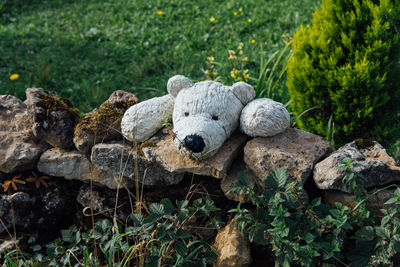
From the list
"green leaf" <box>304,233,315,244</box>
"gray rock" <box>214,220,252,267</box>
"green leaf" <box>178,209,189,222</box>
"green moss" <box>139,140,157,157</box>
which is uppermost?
"green moss" <box>139,140,157,157</box>

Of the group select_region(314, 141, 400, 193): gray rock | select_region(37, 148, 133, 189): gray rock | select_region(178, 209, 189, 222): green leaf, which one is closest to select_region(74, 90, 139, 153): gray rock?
select_region(37, 148, 133, 189): gray rock

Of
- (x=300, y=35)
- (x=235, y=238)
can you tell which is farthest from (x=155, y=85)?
(x=235, y=238)

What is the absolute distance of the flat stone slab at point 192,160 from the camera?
2.71 meters

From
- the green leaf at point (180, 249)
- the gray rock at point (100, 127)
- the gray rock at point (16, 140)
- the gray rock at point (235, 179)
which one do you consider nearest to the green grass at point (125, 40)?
the gray rock at point (16, 140)

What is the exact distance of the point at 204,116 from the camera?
2764mm

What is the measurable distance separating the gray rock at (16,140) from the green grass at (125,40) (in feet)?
4.67

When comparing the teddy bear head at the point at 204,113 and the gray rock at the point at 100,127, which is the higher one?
the teddy bear head at the point at 204,113

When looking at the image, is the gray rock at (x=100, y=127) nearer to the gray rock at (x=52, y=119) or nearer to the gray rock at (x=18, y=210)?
the gray rock at (x=52, y=119)

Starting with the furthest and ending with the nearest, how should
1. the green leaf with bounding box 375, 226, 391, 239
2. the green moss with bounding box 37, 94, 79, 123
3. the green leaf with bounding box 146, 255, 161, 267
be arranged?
the green moss with bounding box 37, 94, 79, 123 → the green leaf with bounding box 146, 255, 161, 267 → the green leaf with bounding box 375, 226, 391, 239

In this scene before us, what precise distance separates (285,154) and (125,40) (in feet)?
14.4

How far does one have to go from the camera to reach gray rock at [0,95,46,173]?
3127 mm

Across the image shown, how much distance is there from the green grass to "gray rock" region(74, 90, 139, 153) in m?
1.67

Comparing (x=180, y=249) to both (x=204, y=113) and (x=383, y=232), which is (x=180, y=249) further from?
(x=383, y=232)

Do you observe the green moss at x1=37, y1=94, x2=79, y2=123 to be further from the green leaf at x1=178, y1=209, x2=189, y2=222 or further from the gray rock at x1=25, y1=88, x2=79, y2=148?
the green leaf at x1=178, y1=209, x2=189, y2=222
